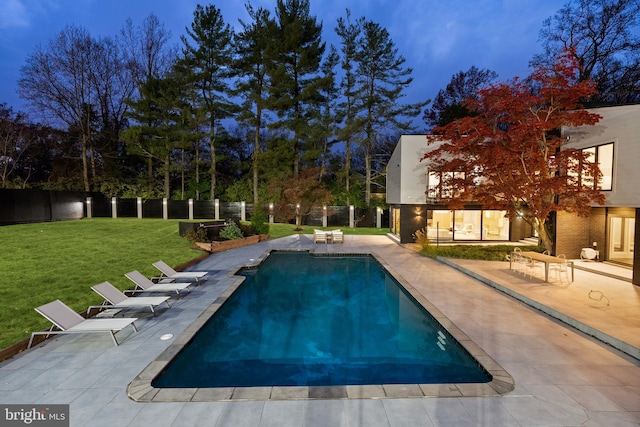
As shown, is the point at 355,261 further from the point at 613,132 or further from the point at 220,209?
the point at 220,209

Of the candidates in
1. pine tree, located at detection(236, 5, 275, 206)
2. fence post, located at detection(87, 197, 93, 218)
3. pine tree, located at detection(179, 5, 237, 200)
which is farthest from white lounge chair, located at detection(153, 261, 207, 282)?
fence post, located at detection(87, 197, 93, 218)

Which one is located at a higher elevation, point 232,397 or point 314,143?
point 314,143

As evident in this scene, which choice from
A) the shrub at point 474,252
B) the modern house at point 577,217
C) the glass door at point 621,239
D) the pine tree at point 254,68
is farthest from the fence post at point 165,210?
the glass door at point 621,239

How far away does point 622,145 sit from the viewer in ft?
28.2

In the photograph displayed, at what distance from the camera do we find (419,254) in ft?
41.8

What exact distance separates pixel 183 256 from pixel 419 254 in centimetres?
934

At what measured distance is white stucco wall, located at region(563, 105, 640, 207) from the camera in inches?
324

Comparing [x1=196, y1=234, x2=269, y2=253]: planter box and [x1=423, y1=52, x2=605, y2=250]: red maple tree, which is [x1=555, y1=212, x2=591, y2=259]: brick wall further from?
[x1=196, y1=234, x2=269, y2=253]: planter box

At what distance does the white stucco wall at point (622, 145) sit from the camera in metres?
8.23

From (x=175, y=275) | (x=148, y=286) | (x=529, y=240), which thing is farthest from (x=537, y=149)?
(x=148, y=286)

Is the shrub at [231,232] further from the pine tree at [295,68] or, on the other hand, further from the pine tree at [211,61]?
the pine tree at [211,61]

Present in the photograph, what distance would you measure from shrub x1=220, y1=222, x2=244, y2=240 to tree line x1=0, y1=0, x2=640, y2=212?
23.0ft

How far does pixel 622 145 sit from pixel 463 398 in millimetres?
9523

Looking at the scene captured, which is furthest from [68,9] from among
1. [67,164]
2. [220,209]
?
[220,209]
